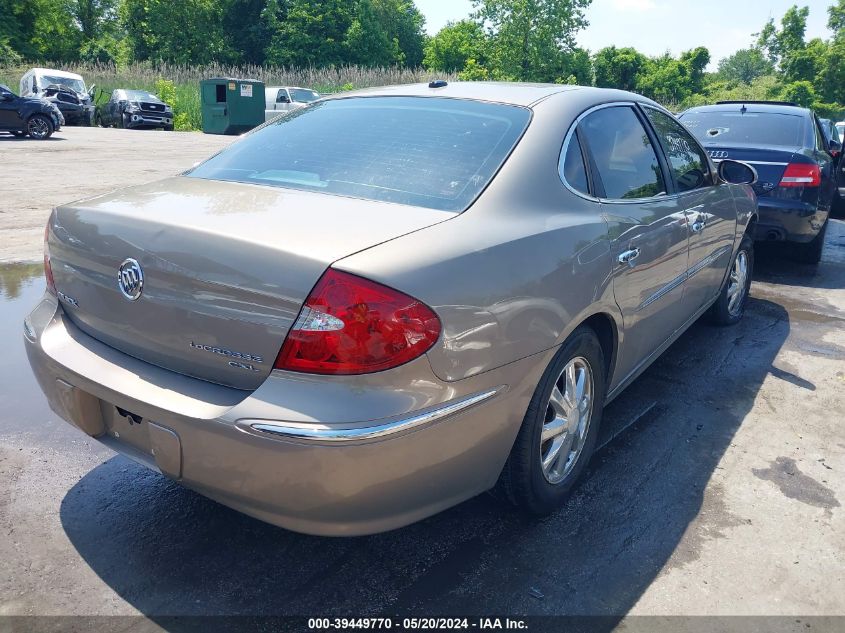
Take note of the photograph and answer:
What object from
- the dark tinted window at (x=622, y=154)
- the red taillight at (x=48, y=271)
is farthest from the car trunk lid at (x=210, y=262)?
the dark tinted window at (x=622, y=154)

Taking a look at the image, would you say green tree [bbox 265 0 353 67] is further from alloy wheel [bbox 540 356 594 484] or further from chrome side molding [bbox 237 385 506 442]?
chrome side molding [bbox 237 385 506 442]

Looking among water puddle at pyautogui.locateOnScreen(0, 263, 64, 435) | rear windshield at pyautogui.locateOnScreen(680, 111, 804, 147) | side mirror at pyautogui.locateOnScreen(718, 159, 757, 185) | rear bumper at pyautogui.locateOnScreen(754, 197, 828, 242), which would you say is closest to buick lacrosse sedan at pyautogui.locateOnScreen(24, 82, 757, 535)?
water puddle at pyautogui.locateOnScreen(0, 263, 64, 435)

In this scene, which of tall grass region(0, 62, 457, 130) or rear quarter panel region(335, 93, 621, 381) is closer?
rear quarter panel region(335, 93, 621, 381)

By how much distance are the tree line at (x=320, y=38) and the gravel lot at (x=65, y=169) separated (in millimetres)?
32262

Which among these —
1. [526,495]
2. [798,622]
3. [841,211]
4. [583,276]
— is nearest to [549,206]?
[583,276]

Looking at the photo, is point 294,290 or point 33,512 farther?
point 33,512

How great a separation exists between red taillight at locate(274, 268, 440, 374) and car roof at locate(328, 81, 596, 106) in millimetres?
1454

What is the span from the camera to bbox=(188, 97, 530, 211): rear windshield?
2617 millimetres

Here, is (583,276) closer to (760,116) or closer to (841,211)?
(760,116)

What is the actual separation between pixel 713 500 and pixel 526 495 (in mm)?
933

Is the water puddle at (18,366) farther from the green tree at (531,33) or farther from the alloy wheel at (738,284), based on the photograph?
the green tree at (531,33)

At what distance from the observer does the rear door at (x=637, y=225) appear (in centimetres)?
310

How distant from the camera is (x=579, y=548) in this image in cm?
270

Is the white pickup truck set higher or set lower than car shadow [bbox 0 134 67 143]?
higher
